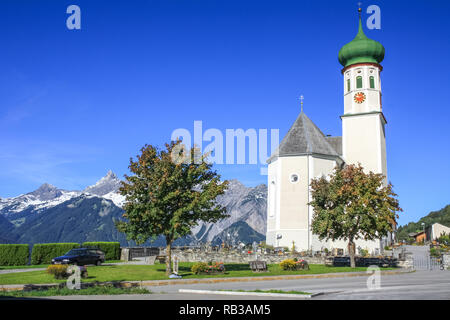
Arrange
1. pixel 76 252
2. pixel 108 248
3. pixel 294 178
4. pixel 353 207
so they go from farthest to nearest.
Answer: pixel 294 178 < pixel 108 248 < pixel 76 252 < pixel 353 207

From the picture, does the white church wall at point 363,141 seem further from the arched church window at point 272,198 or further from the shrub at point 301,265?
the shrub at point 301,265

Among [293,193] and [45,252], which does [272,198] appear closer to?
[293,193]

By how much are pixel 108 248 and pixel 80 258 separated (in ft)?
26.5

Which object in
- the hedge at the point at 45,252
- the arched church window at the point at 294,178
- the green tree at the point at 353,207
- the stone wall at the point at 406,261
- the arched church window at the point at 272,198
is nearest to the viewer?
the green tree at the point at 353,207

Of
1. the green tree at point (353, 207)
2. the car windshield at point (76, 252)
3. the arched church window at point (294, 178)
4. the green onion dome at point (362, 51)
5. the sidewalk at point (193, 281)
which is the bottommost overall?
the sidewalk at point (193, 281)

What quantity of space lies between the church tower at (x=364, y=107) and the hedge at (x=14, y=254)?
36.2m

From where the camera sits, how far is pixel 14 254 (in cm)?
3416

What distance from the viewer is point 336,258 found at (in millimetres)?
33594

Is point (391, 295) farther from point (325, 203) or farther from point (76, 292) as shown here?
point (325, 203)

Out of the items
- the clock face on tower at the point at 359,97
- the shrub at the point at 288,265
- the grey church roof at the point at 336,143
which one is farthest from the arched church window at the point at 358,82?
the shrub at the point at 288,265

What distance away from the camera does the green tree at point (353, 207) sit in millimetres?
29000

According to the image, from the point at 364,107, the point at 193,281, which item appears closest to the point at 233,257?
the point at 193,281

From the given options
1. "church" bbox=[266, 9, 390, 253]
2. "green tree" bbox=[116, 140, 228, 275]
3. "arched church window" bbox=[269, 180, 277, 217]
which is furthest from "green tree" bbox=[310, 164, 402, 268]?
"arched church window" bbox=[269, 180, 277, 217]
